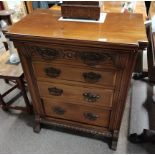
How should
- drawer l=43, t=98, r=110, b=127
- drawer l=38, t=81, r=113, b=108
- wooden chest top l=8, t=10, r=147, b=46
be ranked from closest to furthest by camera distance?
wooden chest top l=8, t=10, r=147, b=46
drawer l=38, t=81, r=113, b=108
drawer l=43, t=98, r=110, b=127

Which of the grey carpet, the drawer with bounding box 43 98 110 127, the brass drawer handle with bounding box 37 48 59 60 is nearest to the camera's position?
the brass drawer handle with bounding box 37 48 59 60

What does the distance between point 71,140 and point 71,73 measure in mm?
678

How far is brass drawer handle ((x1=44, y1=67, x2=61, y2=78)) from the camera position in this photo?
988mm

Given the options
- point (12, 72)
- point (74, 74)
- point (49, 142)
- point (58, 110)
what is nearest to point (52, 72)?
point (74, 74)

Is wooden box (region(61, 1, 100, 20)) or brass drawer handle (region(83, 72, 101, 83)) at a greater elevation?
wooden box (region(61, 1, 100, 20))

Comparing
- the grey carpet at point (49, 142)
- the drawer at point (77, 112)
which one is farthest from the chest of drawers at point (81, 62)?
the grey carpet at point (49, 142)

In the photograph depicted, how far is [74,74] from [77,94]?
170 mm

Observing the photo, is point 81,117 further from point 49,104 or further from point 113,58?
point 113,58

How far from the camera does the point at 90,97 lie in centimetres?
107

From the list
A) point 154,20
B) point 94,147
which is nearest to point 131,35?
point 154,20

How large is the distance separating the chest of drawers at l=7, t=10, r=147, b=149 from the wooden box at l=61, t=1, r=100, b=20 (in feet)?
0.21

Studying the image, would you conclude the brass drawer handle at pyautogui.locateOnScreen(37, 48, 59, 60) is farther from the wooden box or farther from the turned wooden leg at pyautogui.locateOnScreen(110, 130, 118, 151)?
the turned wooden leg at pyautogui.locateOnScreen(110, 130, 118, 151)

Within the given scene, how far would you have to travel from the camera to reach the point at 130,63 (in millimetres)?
841

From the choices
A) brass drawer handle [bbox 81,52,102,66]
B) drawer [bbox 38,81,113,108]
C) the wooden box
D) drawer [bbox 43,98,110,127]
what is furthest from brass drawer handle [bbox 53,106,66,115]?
the wooden box
